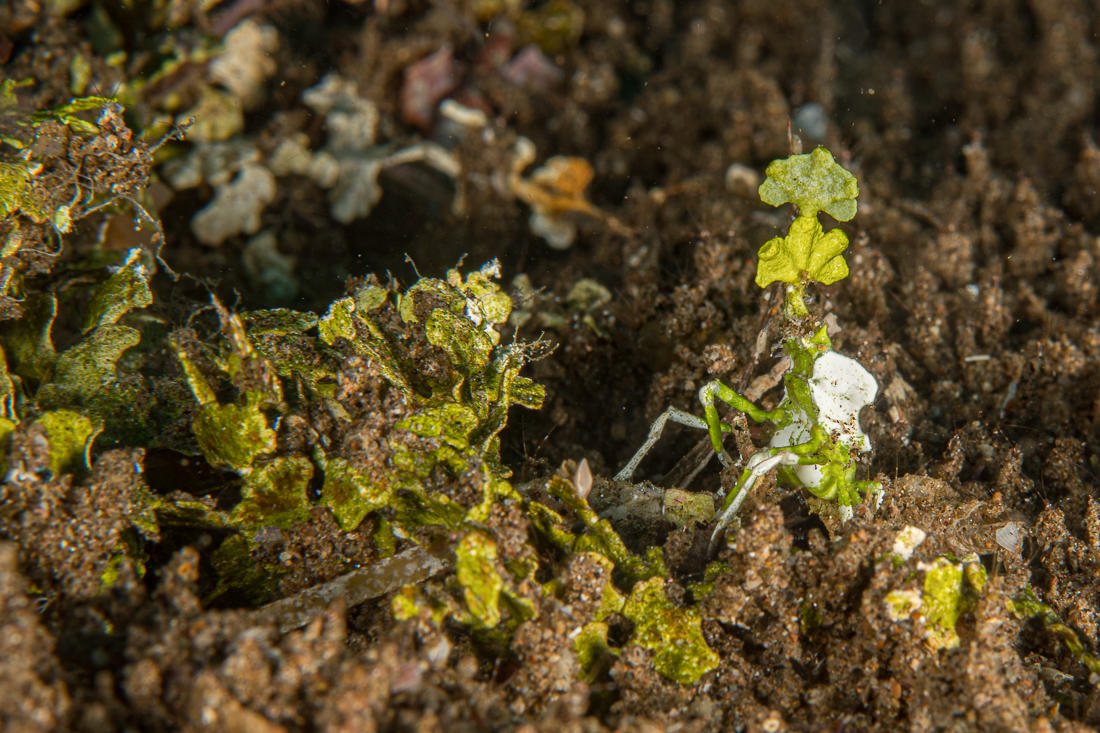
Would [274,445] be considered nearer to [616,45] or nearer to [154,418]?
[154,418]

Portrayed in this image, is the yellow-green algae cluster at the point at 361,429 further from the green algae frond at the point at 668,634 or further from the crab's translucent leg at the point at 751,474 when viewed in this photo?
the crab's translucent leg at the point at 751,474

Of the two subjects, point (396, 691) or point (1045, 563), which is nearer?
point (396, 691)

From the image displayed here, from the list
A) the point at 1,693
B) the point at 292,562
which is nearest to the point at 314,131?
the point at 292,562

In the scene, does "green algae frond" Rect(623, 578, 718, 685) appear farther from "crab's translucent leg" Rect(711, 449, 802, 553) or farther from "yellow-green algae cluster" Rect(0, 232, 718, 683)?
"crab's translucent leg" Rect(711, 449, 802, 553)

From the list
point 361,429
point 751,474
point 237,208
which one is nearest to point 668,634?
point 751,474

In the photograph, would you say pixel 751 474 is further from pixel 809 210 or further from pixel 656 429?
pixel 809 210

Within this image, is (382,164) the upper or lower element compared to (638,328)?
upper

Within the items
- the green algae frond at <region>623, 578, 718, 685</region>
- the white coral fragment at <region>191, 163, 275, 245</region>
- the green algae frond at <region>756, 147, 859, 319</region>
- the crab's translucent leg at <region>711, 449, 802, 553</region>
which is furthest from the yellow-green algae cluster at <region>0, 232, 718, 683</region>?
the white coral fragment at <region>191, 163, 275, 245</region>

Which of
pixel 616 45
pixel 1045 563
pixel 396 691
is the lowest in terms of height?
pixel 1045 563

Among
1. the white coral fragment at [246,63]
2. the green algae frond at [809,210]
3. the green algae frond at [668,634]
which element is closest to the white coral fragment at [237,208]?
the white coral fragment at [246,63]
